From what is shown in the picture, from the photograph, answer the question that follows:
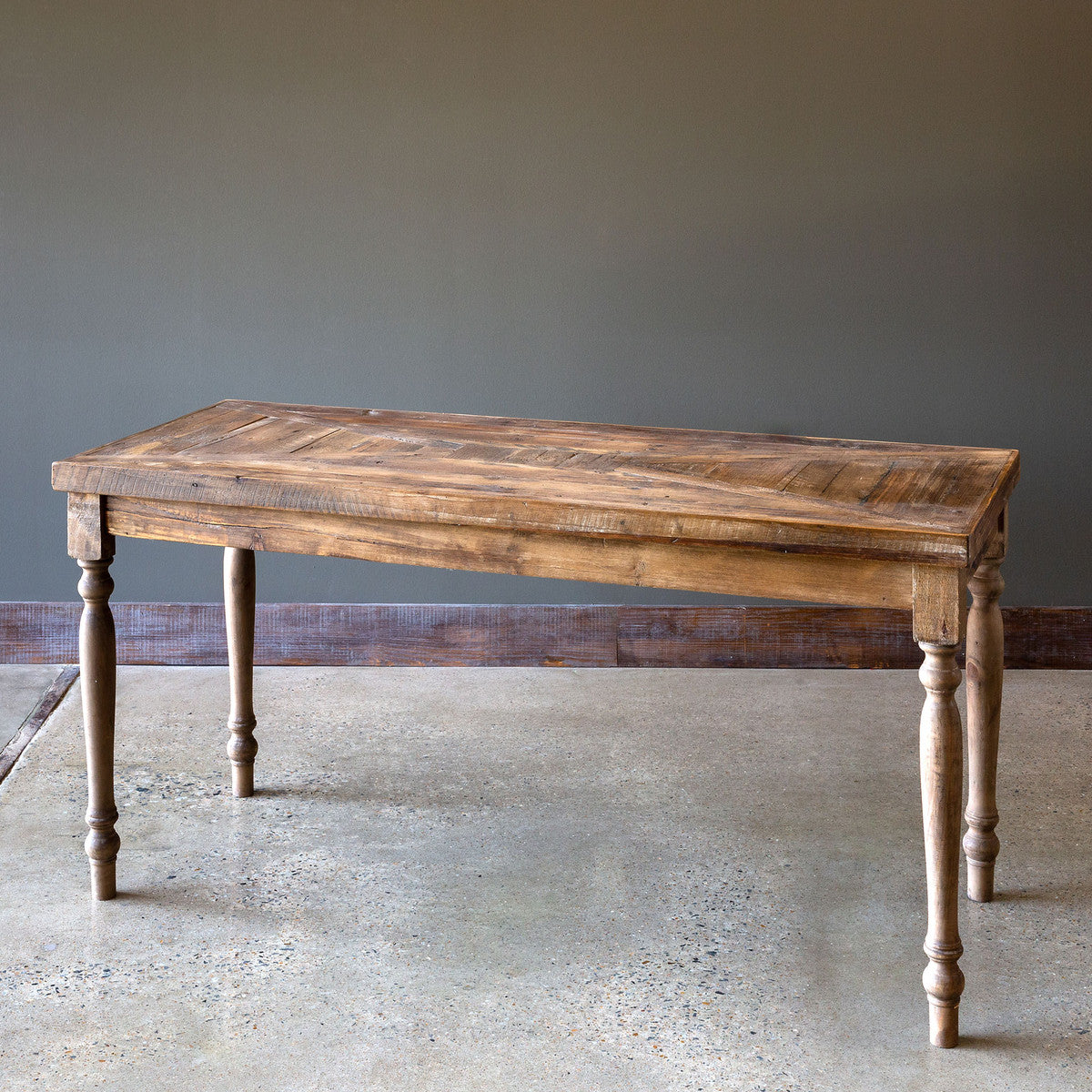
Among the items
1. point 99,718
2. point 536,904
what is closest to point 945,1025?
point 536,904

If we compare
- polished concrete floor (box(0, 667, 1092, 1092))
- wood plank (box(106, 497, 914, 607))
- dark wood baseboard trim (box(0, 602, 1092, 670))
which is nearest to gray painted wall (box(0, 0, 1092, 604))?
dark wood baseboard trim (box(0, 602, 1092, 670))

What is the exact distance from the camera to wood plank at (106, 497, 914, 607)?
1839mm

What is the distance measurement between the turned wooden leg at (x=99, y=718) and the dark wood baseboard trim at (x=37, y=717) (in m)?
0.65

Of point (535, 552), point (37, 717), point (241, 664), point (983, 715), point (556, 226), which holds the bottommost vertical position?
point (37, 717)

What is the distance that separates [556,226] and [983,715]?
1912 mm

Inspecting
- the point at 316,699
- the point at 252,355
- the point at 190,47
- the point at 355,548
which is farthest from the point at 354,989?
the point at 190,47

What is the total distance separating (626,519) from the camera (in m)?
1.90

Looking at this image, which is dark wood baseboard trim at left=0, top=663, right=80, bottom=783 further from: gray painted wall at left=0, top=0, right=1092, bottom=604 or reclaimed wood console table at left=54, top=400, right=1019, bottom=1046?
reclaimed wood console table at left=54, top=400, right=1019, bottom=1046

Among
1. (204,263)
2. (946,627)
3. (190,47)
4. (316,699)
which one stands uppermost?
(190,47)

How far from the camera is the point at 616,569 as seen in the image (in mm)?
1953

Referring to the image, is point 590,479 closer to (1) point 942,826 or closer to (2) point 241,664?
(1) point 942,826

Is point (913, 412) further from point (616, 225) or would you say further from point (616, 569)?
point (616, 569)

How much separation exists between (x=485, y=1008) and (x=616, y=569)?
74 cm

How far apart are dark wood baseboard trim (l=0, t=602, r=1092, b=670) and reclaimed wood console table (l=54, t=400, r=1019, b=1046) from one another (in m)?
1.13
